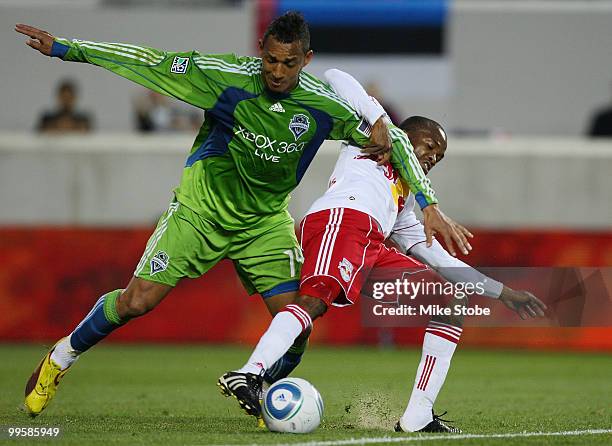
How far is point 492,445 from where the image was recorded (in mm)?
6098

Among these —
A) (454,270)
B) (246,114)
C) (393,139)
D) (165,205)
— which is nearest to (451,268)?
(454,270)

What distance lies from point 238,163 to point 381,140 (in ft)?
2.80

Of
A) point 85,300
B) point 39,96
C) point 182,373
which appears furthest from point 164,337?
point 39,96

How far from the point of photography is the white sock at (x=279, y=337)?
21.1ft

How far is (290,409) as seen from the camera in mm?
6383

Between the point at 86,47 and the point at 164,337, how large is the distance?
789 centimetres

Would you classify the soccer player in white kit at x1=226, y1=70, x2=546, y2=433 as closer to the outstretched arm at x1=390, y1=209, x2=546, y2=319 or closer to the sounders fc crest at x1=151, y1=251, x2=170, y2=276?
the outstretched arm at x1=390, y1=209, x2=546, y2=319

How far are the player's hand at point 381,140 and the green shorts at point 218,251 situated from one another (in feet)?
2.55

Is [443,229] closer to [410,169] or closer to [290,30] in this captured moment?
[410,169]

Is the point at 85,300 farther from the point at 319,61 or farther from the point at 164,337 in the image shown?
the point at 319,61

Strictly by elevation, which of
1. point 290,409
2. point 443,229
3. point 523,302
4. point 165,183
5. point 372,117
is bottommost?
point 165,183

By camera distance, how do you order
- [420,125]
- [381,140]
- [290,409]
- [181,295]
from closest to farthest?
1. [290,409]
2. [381,140]
3. [420,125]
4. [181,295]

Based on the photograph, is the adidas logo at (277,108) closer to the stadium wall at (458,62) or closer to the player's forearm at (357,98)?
the player's forearm at (357,98)

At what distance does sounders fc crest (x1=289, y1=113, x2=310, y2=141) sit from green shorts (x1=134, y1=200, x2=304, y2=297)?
657 millimetres
